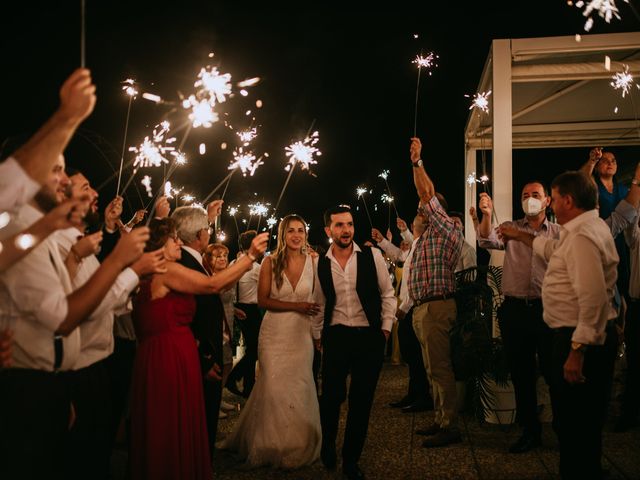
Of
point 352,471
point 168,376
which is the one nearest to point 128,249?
point 168,376

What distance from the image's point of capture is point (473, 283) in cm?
630

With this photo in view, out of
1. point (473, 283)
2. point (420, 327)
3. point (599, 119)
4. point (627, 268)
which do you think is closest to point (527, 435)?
point (420, 327)

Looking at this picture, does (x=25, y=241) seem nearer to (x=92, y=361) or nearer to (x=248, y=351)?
(x=92, y=361)

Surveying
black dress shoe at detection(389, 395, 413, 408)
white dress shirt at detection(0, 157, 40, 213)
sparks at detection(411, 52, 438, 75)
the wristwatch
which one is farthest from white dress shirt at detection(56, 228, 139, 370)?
sparks at detection(411, 52, 438, 75)

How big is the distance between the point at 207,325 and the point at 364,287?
156 centimetres

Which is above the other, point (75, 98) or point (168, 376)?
point (75, 98)

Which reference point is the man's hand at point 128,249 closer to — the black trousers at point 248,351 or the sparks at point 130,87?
the sparks at point 130,87

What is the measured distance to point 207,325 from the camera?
4.22 metres

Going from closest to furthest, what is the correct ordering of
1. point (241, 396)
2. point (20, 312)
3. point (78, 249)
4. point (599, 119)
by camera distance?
point (20, 312) < point (78, 249) < point (241, 396) < point (599, 119)

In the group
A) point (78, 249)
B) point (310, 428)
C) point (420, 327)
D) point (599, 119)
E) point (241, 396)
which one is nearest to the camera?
point (78, 249)

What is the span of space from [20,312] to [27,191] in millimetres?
647

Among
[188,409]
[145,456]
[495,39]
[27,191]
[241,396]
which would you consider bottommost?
[241,396]

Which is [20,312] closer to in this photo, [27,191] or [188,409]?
[27,191]

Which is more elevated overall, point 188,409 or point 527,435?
point 188,409
